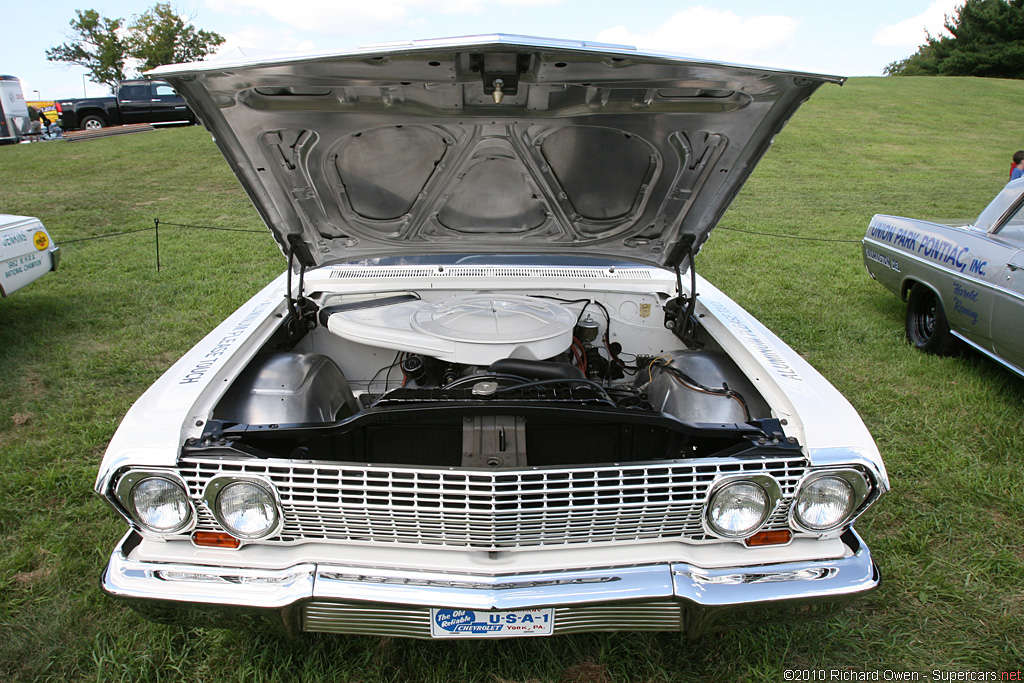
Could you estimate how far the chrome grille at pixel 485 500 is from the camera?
1485 millimetres

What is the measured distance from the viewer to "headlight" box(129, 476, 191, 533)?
1547 millimetres

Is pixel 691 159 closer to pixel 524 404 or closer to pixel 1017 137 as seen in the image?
pixel 524 404

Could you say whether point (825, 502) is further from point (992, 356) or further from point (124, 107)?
point (124, 107)

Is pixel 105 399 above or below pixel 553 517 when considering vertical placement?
below

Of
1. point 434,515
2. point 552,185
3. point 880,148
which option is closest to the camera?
point 434,515

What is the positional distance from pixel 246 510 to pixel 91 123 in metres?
22.7

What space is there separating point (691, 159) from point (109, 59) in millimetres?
38282

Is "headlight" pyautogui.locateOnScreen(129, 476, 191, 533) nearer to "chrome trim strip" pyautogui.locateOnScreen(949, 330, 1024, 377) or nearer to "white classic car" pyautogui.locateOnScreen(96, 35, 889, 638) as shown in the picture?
"white classic car" pyautogui.locateOnScreen(96, 35, 889, 638)

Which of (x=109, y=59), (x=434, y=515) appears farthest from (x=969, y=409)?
(x=109, y=59)

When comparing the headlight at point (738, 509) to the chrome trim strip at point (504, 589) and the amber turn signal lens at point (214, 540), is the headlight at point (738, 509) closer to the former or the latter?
the chrome trim strip at point (504, 589)

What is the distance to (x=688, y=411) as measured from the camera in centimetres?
204

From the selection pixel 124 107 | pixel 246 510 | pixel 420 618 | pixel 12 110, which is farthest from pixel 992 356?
pixel 12 110

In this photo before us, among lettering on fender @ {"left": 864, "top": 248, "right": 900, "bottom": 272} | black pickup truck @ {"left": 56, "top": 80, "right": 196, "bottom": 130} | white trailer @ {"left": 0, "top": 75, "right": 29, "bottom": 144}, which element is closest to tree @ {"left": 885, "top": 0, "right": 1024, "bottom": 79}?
lettering on fender @ {"left": 864, "top": 248, "right": 900, "bottom": 272}

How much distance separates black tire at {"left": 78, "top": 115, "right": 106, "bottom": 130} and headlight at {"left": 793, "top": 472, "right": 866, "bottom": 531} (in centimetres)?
2338
